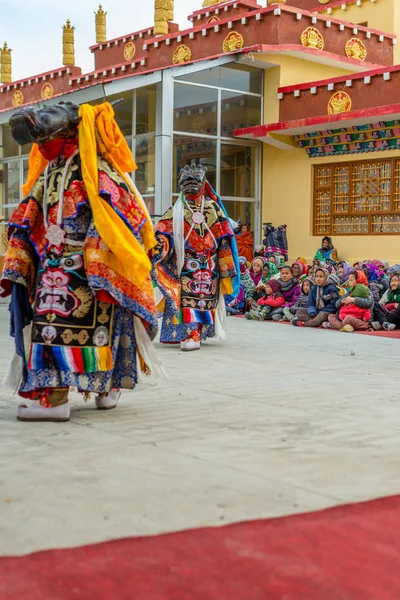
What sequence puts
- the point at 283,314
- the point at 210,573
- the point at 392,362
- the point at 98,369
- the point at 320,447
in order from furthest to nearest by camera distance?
the point at 283,314, the point at 392,362, the point at 98,369, the point at 320,447, the point at 210,573

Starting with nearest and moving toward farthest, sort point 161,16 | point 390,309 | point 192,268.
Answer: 1. point 192,268
2. point 390,309
3. point 161,16

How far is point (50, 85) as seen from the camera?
22688mm

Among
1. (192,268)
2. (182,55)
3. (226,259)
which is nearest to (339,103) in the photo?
(182,55)

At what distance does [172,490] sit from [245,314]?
8.69 m

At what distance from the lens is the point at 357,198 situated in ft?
49.2

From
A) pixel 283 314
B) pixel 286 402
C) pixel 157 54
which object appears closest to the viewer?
pixel 286 402

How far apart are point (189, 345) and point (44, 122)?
3.78m

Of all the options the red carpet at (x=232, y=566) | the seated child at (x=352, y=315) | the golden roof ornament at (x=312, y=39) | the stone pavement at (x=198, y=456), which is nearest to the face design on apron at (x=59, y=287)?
the stone pavement at (x=198, y=456)

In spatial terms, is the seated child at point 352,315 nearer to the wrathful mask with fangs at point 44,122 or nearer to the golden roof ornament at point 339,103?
the golden roof ornament at point 339,103

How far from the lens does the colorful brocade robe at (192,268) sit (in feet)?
26.3

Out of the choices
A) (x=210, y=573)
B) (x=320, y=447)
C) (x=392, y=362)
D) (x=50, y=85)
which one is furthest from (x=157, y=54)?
(x=210, y=573)

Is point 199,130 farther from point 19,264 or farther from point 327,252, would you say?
point 19,264

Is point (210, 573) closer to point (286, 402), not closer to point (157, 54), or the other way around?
point (286, 402)

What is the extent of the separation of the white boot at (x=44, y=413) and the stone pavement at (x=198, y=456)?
63 mm
